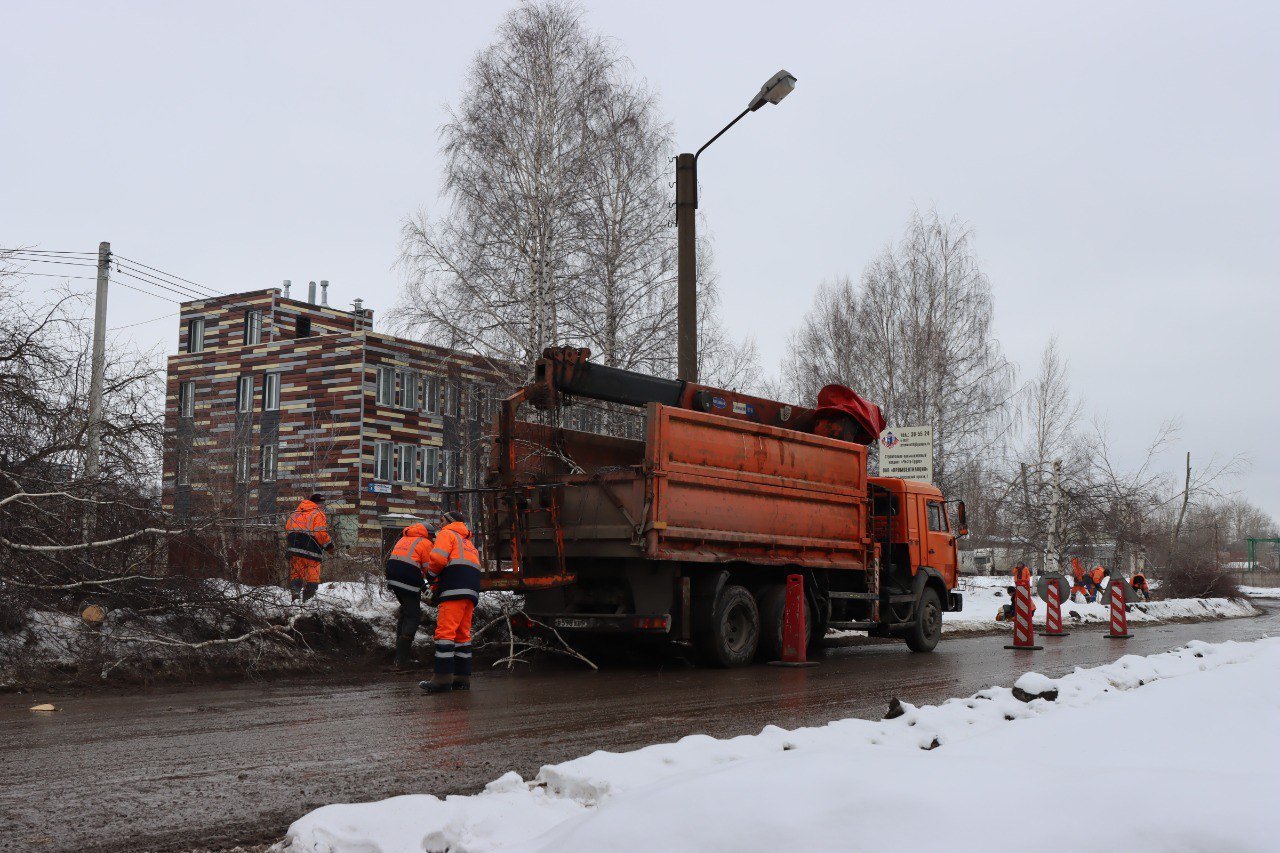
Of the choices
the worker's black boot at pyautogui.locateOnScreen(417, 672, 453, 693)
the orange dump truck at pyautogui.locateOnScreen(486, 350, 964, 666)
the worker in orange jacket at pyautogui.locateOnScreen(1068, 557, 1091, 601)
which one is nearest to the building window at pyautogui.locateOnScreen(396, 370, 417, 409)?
the worker in orange jacket at pyautogui.locateOnScreen(1068, 557, 1091, 601)

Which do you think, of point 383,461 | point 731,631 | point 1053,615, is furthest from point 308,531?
point 383,461

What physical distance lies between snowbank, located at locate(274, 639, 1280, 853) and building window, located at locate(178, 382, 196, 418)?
4037 cm

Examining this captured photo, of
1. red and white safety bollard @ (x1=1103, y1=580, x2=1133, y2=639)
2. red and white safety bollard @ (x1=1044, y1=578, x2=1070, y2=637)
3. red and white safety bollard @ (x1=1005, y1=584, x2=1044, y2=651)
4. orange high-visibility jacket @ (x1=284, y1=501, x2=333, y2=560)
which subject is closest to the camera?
orange high-visibility jacket @ (x1=284, y1=501, x2=333, y2=560)

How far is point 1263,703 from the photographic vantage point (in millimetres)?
6973

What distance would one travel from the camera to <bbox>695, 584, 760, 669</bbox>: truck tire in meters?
12.2

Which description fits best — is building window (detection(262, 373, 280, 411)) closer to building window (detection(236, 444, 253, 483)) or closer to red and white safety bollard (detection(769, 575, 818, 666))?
building window (detection(236, 444, 253, 483))

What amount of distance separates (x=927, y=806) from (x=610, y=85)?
23744mm

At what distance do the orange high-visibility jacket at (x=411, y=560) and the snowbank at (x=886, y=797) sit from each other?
17.6ft

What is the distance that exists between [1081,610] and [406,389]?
76.8 ft

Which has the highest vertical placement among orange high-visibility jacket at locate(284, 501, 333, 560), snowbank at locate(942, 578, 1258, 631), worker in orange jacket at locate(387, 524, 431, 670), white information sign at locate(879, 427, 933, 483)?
white information sign at locate(879, 427, 933, 483)

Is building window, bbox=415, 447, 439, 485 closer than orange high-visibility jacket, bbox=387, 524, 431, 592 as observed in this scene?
No

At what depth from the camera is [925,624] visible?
51.6ft

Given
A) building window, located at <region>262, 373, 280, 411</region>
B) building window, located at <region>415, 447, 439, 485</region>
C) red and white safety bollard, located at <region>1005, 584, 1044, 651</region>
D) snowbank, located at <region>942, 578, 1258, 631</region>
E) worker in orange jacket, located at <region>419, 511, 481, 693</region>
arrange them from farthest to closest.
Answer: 1. building window, located at <region>262, 373, 280, 411</region>
2. building window, located at <region>415, 447, 439, 485</region>
3. snowbank, located at <region>942, 578, 1258, 631</region>
4. red and white safety bollard, located at <region>1005, 584, 1044, 651</region>
5. worker in orange jacket, located at <region>419, 511, 481, 693</region>

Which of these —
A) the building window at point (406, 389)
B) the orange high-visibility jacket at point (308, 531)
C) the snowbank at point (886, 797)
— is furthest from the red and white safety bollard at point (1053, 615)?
the building window at point (406, 389)
